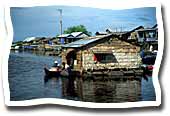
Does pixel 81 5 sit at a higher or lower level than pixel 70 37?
higher

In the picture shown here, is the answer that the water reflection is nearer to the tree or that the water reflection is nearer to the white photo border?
the white photo border

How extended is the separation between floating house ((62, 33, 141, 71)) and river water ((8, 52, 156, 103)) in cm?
4

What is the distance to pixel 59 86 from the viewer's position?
1.25m

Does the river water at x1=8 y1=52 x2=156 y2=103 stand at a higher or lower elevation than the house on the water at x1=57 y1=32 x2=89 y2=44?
lower

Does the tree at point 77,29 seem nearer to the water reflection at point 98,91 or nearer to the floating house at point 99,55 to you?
the floating house at point 99,55

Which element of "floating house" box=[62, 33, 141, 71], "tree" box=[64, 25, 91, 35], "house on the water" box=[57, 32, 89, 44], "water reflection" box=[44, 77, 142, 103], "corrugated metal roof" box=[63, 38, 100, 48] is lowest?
"water reflection" box=[44, 77, 142, 103]

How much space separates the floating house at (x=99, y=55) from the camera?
1.25 m

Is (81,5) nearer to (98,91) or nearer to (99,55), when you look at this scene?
(99,55)

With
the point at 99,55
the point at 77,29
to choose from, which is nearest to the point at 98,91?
the point at 99,55

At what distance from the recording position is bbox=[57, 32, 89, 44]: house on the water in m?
1.24

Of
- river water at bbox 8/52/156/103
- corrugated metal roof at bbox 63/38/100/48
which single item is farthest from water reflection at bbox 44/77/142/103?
corrugated metal roof at bbox 63/38/100/48

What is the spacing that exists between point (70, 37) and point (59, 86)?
17 cm

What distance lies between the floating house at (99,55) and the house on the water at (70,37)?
0.01 m
